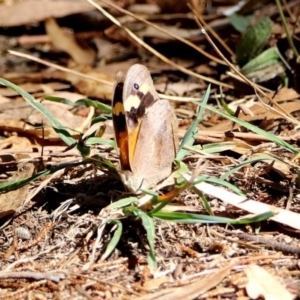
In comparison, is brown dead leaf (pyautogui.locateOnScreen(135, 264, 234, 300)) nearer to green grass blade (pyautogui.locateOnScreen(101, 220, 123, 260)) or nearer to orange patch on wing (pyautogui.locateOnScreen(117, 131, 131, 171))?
green grass blade (pyautogui.locateOnScreen(101, 220, 123, 260))

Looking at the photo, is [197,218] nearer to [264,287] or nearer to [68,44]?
[264,287]

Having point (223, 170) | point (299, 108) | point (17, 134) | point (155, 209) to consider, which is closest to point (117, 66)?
point (17, 134)

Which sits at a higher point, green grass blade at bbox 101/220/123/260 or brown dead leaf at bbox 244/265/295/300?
green grass blade at bbox 101/220/123/260

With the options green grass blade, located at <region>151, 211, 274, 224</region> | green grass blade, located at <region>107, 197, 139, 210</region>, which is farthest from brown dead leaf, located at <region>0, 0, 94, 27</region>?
green grass blade, located at <region>151, 211, 274, 224</region>

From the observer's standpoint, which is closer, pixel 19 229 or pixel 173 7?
pixel 19 229

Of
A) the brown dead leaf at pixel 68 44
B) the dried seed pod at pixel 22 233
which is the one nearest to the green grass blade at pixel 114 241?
the dried seed pod at pixel 22 233

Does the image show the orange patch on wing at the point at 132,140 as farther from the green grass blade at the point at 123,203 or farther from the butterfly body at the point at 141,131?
the green grass blade at the point at 123,203

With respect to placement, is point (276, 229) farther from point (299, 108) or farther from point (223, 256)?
point (299, 108)

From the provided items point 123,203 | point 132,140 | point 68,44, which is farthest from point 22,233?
point 68,44
